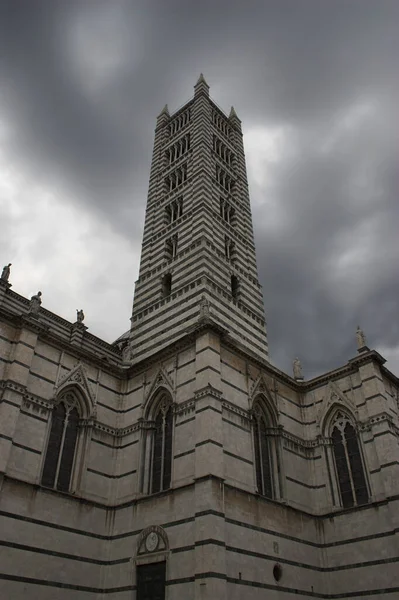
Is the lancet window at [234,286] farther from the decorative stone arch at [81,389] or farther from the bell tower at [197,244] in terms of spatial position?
the decorative stone arch at [81,389]

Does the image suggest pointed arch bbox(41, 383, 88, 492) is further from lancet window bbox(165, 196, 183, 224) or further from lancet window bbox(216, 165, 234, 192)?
lancet window bbox(216, 165, 234, 192)

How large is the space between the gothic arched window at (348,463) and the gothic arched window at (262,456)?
2.99 m

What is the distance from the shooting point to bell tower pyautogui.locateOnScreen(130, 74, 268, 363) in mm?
25547

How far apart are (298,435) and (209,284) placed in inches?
332

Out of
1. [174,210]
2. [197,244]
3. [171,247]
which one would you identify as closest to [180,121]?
[174,210]

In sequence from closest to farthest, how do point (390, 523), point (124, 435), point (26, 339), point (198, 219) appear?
point (390, 523) < point (26, 339) < point (124, 435) < point (198, 219)

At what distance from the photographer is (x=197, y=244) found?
90.1ft

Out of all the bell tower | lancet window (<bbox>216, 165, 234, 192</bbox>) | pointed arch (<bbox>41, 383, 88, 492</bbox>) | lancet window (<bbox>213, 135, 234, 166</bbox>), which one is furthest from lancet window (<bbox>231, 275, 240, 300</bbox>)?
lancet window (<bbox>213, 135, 234, 166</bbox>)

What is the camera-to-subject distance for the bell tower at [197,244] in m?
25.5

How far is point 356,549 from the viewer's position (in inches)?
733

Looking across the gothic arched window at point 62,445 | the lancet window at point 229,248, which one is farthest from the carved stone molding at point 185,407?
the lancet window at point 229,248

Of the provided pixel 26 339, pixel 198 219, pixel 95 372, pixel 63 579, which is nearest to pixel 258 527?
pixel 63 579

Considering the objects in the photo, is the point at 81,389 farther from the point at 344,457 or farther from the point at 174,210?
the point at 174,210

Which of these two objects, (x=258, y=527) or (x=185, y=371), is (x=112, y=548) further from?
(x=185, y=371)
